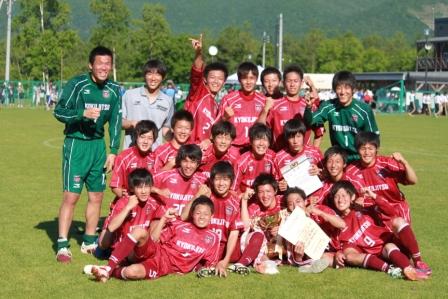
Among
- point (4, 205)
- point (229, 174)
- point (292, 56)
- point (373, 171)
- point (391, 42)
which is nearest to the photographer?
point (229, 174)

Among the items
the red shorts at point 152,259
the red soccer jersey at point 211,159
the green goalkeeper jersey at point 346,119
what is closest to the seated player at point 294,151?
the green goalkeeper jersey at point 346,119

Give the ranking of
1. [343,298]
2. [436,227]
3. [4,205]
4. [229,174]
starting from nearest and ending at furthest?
[343,298]
[229,174]
[436,227]
[4,205]

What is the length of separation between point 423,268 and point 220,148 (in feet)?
7.66

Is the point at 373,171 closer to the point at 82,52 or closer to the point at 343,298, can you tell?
the point at 343,298

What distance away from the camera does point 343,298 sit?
569 centimetres

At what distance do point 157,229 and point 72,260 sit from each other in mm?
1097

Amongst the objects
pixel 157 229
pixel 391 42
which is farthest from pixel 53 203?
pixel 391 42

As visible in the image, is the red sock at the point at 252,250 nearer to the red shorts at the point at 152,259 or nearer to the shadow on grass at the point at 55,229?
the red shorts at the point at 152,259

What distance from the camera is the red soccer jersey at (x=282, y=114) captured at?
7.81m

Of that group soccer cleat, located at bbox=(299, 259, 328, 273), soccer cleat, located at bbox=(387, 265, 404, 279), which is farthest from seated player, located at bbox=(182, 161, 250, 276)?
soccer cleat, located at bbox=(387, 265, 404, 279)

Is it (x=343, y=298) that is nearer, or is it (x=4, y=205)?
(x=343, y=298)

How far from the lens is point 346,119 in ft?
24.2

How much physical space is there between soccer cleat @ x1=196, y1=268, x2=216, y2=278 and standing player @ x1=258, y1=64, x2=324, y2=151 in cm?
202

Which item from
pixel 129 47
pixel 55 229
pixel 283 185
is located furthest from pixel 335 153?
pixel 129 47
